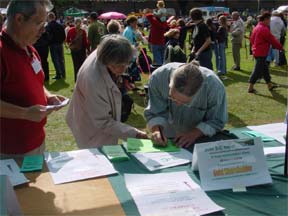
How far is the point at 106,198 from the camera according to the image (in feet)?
4.94

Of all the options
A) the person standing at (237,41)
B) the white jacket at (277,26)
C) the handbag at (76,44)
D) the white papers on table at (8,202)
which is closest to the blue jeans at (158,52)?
the handbag at (76,44)

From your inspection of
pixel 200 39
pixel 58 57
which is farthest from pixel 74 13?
pixel 200 39

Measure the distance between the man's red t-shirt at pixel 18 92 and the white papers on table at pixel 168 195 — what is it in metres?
0.62

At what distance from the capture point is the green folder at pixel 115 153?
6.15 feet

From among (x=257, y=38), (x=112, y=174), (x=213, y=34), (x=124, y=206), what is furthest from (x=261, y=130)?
(x=213, y=34)

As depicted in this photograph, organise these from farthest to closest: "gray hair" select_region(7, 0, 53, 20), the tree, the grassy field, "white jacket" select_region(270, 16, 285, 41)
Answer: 1. the tree
2. "white jacket" select_region(270, 16, 285, 41)
3. the grassy field
4. "gray hair" select_region(7, 0, 53, 20)

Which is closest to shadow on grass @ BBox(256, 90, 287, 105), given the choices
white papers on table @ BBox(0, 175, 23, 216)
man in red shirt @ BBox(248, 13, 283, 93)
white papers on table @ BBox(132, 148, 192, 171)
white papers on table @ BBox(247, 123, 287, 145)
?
man in red shirt @ BBox(248, 13, 283, 93)

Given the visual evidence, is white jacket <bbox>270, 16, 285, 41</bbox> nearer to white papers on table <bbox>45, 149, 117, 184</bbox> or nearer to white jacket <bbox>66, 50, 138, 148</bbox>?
white jacket <bbox>66, 50, 138, 148</bbox>

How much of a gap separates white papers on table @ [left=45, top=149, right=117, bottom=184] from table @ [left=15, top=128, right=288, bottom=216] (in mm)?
40

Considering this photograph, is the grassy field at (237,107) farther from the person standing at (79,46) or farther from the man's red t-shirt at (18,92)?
the man's red t-shirt at (18,92)

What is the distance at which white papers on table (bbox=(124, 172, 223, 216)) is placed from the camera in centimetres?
139

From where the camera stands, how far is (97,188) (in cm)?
159

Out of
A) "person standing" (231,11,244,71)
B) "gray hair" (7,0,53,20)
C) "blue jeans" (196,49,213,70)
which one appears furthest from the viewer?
"person standing" (231,11,244,71)

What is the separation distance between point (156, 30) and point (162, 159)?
6.27m
